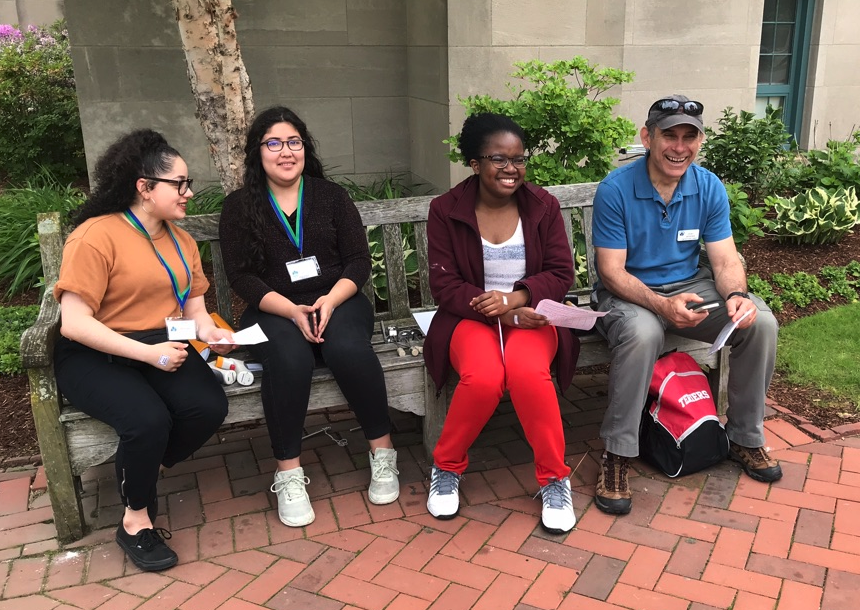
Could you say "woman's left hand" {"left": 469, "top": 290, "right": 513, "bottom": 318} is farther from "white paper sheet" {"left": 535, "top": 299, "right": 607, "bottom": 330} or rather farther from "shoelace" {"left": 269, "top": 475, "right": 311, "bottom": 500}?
"shoelace" {"left": 269, "top": 475, "right": 311, "bottom": 500}

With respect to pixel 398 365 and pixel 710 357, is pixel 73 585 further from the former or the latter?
pixel 710 357

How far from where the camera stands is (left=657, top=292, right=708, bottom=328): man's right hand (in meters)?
3.23

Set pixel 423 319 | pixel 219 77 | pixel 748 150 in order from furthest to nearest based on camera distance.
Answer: pixel 748 150
pixel 219 77
pixel 423 319

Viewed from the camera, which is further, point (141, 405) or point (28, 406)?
point (28, 406)

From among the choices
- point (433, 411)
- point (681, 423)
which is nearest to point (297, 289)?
point (433, 411)

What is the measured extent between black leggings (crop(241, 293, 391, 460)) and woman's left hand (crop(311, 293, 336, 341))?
0.03m

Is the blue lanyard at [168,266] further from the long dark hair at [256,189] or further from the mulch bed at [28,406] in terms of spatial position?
the mulch bed at [28,406]

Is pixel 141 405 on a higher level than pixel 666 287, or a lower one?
lower

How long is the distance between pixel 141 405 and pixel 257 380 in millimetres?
508

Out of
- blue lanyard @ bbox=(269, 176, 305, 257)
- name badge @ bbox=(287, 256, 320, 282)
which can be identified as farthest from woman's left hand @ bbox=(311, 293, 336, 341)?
blue lanyard @ bbox=(269, 176, 305, 257)

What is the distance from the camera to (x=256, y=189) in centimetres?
338

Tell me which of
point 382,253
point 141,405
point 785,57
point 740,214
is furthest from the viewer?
point 785,57

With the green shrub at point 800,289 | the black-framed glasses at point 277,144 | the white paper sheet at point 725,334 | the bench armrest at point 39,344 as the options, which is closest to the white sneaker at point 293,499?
the bench armrest at point 39,344

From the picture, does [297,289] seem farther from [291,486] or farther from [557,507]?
[557,507]
